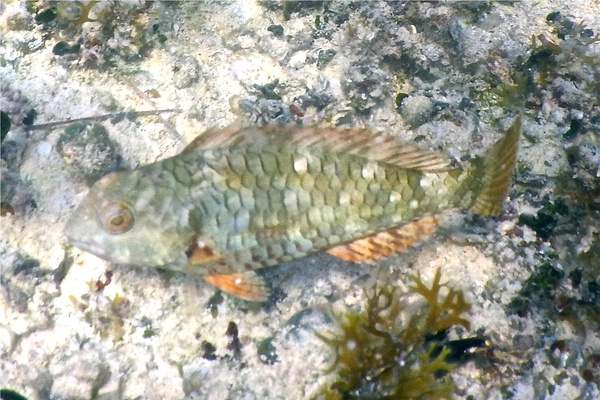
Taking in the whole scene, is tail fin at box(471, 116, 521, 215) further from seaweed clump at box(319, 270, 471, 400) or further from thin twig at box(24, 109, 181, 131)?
thin twig at box(24, 109, 181, 131)

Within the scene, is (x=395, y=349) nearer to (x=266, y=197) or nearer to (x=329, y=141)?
(x=266, y=197)

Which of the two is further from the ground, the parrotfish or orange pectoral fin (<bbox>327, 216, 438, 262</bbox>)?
the parrotfish

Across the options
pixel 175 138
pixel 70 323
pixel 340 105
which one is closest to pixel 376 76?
pixel 340 105

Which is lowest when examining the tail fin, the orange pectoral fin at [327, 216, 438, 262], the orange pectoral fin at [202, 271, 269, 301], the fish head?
the orange pectoral fin at [202, 271, 269, 301]

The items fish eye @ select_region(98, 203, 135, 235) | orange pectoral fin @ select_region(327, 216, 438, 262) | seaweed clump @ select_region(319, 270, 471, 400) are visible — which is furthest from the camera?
orange pectoral fin @ select_region(327, 216, 438, 262)

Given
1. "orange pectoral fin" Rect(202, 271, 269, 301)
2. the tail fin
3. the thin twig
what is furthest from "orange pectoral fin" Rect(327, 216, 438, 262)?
the thin twig

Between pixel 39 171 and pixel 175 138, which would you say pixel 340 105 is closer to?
pixel 175 138

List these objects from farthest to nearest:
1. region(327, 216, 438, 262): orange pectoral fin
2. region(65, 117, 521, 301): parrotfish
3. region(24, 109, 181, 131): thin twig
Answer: region(24, 109, 181, 131): thin twig
region(327, 216, 438, 262): orange pectoral fin
region(65, 117, 521, 301): parrotfish
